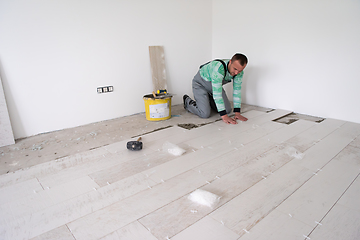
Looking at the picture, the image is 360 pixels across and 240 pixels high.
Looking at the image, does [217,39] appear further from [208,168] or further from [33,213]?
[33,213]

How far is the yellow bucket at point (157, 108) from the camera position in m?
3.16

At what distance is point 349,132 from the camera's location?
2641 mm

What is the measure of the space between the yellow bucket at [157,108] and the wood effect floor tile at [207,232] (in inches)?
79.8

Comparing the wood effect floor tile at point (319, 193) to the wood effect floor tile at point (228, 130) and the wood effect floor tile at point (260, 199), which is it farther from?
the wood effect floor tile at point (228, 130)

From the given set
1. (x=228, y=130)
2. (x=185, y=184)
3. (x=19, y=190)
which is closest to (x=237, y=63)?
(x=228, y=130)

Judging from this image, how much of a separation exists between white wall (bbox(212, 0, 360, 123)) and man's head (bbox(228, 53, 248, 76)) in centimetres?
112

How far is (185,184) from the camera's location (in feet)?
5.63

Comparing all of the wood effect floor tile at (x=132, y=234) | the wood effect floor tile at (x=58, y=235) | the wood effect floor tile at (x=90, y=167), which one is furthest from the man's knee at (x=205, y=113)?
the wood effect floor tile at (x=58, y=235)

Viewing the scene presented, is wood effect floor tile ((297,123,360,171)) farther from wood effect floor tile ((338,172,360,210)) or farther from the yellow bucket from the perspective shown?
the yellow bucket

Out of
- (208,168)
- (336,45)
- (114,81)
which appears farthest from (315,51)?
(114,81)

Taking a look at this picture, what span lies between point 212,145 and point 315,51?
200 centimetres

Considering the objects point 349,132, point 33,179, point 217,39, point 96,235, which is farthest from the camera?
point 217,39

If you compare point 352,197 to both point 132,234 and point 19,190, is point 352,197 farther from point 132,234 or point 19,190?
point 19,190

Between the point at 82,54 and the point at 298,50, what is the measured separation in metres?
2.88
